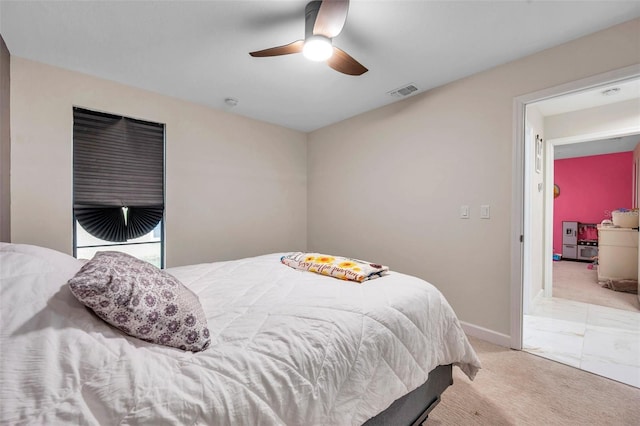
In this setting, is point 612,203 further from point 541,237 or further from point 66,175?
point 66,175

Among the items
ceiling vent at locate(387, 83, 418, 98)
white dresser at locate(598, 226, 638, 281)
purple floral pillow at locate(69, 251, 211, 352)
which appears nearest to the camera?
purple floral pillow at locate(69, 251, 211, 352)

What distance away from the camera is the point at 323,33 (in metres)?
1.67

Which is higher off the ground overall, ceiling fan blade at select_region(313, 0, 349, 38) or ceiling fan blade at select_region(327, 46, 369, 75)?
ceiling fan blade at select_region(313, 0, 349, 38)

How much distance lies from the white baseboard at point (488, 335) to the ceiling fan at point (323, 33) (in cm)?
249

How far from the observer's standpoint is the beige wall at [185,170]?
232 cm

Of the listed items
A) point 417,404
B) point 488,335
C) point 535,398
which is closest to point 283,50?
point 417,404

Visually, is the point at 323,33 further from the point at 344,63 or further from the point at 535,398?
the point at 535,398

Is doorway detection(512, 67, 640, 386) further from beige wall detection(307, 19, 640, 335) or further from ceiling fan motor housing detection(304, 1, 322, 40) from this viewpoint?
ceiling fan motor housing detection(304, 1, 322, 40)

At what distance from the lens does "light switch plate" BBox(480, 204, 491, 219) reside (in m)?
2.47

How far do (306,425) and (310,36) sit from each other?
196cm

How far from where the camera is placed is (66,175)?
8.13 ft

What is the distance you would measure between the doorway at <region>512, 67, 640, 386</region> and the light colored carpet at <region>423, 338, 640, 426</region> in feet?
0.77

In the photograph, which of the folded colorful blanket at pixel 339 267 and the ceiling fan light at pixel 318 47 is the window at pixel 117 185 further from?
the ceiling fan light at pixel 318 47

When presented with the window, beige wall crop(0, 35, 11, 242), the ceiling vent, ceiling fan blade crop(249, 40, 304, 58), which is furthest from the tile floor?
beige wall crop(0, 35, 11, 242)
